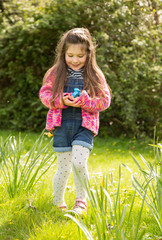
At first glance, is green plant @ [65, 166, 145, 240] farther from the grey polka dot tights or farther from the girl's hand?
the girl's hand

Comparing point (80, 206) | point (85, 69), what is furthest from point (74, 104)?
point (80, 206)

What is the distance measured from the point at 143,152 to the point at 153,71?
5.18ft

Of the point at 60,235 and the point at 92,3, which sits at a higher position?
→ the point at 92,3

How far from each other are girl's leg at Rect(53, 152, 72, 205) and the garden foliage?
12.4ft

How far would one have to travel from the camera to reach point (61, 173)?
257cm

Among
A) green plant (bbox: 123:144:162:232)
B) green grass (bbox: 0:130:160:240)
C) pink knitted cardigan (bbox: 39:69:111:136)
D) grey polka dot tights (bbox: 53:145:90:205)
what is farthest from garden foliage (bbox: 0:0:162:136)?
green plant (bbox: 123:144:162:232)

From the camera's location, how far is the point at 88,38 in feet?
8.46

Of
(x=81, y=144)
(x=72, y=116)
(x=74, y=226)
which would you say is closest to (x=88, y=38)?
(x=72, y=116)

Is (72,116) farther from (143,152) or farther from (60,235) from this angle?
(143,152)

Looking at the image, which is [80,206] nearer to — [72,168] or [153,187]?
[72,168]

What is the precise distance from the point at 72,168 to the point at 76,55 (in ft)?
2.80

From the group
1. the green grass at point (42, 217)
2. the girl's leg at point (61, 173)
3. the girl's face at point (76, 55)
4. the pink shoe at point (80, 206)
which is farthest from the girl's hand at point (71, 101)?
the pink shoe at point (80, 206)

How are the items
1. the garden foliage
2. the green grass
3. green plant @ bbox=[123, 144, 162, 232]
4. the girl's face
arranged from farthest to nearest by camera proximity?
the garden foliage → the girl's face → the green grass → green plant @ bbox=[123, 144, 162, 232]

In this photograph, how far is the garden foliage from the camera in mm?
6270
